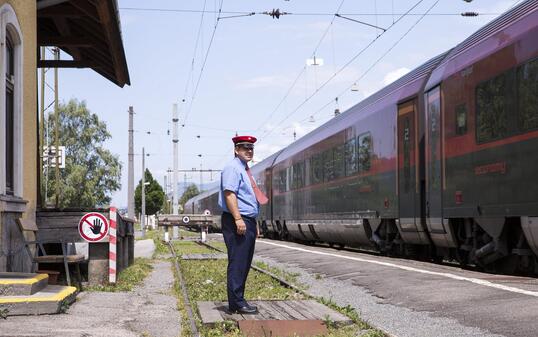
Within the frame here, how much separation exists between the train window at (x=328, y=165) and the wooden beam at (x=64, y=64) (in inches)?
315

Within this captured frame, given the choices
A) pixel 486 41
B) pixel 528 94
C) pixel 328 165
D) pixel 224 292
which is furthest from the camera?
pixel 328 165

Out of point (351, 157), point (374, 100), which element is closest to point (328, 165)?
point (351, 157)

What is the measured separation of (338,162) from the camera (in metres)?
21.4

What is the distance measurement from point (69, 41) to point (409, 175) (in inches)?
268

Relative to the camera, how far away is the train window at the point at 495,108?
10.9 metres

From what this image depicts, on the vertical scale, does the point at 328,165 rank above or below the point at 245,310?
above

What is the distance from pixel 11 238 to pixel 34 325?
319 cm

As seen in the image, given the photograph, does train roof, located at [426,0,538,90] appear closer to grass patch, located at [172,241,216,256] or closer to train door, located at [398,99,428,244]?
train door, located at [398,99,428,244]

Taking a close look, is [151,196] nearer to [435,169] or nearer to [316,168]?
[316,168]

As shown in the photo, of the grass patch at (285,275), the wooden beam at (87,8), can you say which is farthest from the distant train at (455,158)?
the wooden beam at (87,8)

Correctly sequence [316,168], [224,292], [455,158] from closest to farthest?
[224,292]
[455,158]
[316,168]

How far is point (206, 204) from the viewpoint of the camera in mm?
59656

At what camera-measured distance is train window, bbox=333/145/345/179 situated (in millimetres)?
20906

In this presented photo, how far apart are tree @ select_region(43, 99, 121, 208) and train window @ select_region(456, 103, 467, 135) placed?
5802cm
